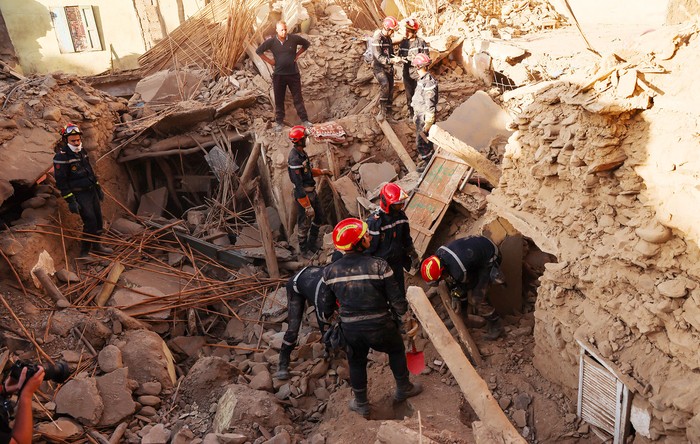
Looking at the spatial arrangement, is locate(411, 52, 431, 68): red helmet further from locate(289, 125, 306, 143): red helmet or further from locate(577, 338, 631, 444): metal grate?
locate(577, 338, 631, 444): metal grate

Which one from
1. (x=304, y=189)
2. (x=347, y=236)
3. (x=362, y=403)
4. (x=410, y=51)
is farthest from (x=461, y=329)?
(x=410, y=51)

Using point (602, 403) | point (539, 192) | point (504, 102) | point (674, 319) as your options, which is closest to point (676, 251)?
point (674, 319)

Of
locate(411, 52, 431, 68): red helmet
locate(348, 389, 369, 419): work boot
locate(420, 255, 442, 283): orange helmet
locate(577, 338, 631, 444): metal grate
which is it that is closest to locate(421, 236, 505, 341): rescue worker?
locate(420, 255, 442, 283): orange helmet

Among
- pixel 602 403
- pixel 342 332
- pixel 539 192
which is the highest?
pixel 539 192

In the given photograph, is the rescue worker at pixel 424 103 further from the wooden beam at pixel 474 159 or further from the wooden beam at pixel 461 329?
the wooden beam at pixel 461 329

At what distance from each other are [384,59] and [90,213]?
5043 millimetres

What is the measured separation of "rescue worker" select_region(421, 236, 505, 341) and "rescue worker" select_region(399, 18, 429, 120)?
3868 millimetres

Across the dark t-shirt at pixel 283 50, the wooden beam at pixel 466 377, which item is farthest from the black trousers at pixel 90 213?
the wooden beam at pixel 466 377

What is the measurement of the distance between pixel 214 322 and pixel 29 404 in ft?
12.8

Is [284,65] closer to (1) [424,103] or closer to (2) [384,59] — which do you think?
(2) [384,59]

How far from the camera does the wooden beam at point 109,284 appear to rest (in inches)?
282

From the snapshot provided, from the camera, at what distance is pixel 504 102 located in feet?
29.3

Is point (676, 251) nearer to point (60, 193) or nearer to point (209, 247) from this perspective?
point (209, 247)

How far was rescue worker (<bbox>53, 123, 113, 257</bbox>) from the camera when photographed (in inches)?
296
